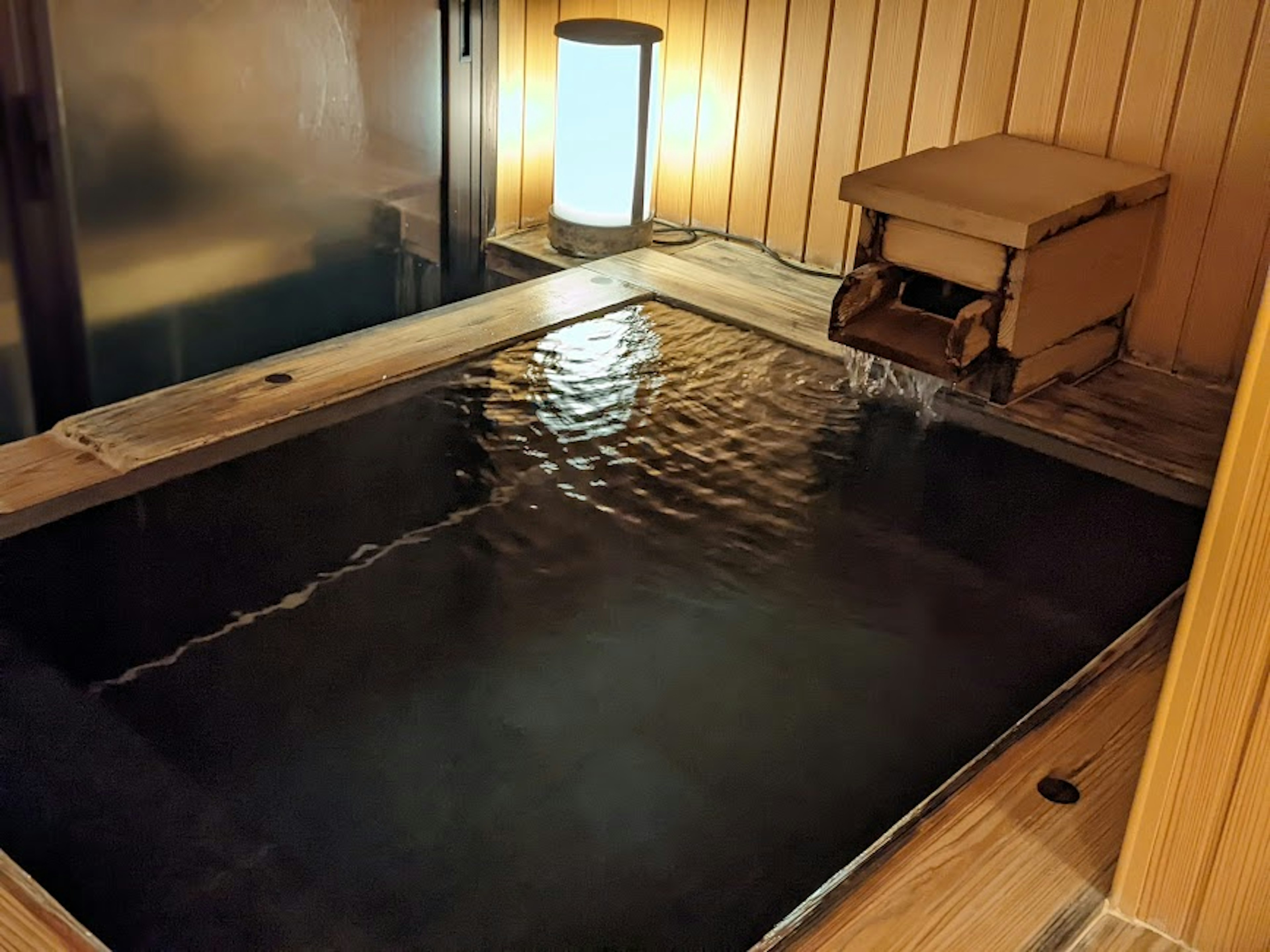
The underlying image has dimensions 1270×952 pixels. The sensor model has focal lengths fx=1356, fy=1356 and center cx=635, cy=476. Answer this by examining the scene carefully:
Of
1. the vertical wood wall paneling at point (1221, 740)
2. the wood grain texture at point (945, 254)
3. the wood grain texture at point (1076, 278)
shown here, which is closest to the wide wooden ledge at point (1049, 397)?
the wood grain texture at point (1076, 278)

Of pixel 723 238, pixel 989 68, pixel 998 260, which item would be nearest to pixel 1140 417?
pixel 998 260

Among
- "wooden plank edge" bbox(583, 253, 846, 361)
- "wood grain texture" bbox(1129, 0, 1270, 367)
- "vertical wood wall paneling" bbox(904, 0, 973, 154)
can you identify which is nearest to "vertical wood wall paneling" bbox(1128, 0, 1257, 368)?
"wood grain texture" bbox(1129, 0, 1270, 367)

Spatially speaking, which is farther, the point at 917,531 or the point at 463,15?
the point at 463,15

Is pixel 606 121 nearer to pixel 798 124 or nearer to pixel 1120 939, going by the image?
pixel 798 124

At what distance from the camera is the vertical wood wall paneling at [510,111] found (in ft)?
9.48

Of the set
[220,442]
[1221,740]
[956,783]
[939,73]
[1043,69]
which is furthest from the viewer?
[939,73]

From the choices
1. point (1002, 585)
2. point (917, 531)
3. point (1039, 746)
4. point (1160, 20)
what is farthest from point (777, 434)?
point (1160, 20)

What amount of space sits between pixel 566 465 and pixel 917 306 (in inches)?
28.7

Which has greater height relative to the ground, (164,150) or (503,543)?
(164,150)

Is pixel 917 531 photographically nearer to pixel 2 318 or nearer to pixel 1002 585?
pixel 1002 585

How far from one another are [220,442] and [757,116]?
1373 millimetres

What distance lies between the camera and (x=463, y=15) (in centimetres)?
275

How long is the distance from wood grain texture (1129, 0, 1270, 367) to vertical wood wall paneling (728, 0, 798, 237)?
0.83 m

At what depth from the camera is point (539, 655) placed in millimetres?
1646
